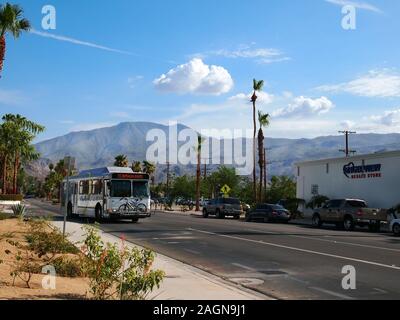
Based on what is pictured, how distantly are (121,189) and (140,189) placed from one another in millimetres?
1111

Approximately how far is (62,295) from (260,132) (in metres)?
46.1

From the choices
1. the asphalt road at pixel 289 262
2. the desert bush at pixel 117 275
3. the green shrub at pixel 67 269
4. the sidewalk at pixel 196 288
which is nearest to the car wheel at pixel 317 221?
the asphalt road at pixel 289 262

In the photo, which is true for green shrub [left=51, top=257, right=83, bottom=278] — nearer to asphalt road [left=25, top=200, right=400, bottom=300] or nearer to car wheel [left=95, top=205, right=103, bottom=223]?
asphalt road [left=25, top=200, right=400, bottom=300]

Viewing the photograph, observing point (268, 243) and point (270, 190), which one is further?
point (270, 190)

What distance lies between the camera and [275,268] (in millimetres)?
13227

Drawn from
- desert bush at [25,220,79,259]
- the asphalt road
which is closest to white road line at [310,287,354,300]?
the asphalt road

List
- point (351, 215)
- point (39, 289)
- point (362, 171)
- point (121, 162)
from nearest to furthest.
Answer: point (39, 289) → point (351, 215) → point (362, 171) → point (121, 162)

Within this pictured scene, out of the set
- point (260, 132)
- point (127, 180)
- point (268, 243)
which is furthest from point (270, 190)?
point (268, 243)

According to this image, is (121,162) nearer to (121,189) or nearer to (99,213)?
(99,213)

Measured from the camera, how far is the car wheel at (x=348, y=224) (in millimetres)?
31730

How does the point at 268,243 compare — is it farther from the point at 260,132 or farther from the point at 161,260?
the point at 260,132

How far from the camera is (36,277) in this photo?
10.1 m

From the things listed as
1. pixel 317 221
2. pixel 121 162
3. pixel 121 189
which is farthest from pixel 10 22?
pixel 121 162
